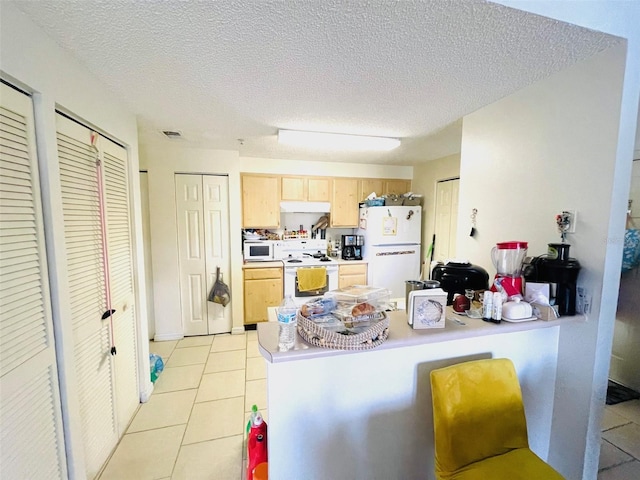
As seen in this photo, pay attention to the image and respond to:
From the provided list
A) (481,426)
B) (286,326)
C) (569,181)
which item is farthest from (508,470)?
(569,181)

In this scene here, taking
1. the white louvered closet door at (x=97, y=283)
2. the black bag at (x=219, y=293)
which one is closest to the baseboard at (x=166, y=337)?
the black bag at (x=219, y=293)

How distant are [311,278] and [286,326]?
8.06 feet

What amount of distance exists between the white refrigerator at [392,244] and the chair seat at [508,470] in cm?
258

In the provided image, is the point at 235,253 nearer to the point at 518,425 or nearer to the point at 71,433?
the point at 71,433

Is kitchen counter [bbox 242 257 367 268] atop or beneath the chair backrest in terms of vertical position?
atop

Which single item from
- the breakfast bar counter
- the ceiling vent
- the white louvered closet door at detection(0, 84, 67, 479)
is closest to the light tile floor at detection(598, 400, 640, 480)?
the breakfast bar counter

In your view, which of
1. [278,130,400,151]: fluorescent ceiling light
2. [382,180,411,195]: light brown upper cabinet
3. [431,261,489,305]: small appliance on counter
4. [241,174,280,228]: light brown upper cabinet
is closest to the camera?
[431,261,489,305]: small appliance on counter

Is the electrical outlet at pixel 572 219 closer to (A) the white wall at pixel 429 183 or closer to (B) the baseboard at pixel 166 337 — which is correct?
(A) the white wall at pixel 429 183

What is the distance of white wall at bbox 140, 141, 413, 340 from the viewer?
3041mm

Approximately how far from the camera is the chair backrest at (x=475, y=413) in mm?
1127

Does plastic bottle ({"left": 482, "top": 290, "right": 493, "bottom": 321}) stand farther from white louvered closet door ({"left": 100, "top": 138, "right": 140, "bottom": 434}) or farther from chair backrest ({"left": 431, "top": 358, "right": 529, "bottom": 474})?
white louvered closet door ({"left": 100, "top": 138, "right": 140, "bottom": 434})

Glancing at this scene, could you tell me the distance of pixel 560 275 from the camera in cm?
132

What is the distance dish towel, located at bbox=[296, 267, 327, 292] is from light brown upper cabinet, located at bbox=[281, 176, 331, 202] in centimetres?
100

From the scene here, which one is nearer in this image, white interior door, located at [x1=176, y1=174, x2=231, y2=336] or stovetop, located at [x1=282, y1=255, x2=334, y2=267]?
white interior door, located at [x1=176, y1=174, x2=231, y2=336]
